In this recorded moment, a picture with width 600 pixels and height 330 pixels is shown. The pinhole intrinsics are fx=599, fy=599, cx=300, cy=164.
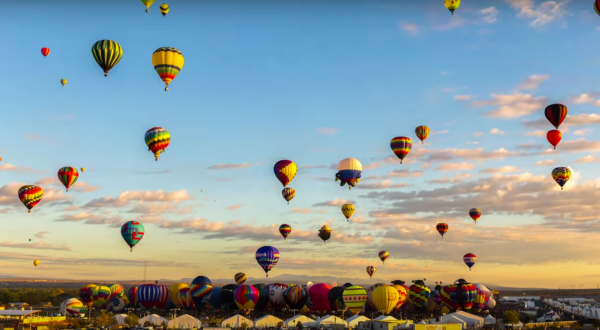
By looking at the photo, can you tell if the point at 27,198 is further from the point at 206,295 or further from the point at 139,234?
the point at 206,295

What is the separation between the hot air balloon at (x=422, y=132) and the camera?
68375mm

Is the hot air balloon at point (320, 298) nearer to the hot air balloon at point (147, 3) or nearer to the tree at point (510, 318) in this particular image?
the tree at point (510, 318)

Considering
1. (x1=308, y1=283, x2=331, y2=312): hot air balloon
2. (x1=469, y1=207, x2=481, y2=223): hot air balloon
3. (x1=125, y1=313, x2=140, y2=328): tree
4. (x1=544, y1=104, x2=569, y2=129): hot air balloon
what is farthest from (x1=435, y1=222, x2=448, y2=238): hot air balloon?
(x1=125, y1=313, x2=140, y2=328): tree

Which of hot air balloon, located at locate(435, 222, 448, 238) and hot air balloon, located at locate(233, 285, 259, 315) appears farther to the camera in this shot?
hot air balloon, located at locate(435, 222, 448, 238)

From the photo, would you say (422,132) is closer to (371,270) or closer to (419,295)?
(419,295)

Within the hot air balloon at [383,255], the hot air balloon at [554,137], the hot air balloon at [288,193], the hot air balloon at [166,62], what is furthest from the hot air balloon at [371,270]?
the hot air balloon at [166,62]

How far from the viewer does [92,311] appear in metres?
79.1

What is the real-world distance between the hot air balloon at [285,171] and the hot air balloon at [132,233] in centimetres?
1607

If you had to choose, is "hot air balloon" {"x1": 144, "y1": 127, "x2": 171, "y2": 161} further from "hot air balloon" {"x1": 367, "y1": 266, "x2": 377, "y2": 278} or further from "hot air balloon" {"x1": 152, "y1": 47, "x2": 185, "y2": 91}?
"hot air balloon" {"x1": 367, "y1": 266, "x2": 377, "y2": 278}

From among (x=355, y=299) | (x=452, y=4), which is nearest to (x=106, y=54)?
(x=452, y=4)

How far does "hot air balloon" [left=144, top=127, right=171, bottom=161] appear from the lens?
55.1 meters

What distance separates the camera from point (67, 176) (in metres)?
64.8

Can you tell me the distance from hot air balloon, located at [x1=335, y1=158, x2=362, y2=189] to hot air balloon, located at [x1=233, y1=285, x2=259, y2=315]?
19.0 m

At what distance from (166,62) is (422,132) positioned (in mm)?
31222
